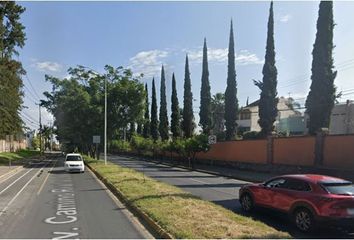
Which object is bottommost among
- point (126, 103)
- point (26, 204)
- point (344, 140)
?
point (26, 204)

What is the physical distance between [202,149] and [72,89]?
56.9ft

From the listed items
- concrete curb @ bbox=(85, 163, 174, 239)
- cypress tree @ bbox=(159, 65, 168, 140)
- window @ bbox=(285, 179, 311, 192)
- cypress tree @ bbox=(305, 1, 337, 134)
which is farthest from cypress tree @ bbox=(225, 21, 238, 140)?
window @ bbox=(285, 179, 311, 192)

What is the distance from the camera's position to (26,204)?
16547 millimetres

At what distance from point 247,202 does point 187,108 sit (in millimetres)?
45613

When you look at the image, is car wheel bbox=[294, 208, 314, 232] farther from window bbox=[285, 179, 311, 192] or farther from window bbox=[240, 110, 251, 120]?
window bbox=[240, 110, 251, 120]

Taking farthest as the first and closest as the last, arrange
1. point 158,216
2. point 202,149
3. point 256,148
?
point 202,149 < point 256,148 < point 158,216

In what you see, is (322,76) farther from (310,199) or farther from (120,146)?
(120,146)

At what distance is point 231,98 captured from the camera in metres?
46.2

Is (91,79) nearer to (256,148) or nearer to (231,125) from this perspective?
(231,125)

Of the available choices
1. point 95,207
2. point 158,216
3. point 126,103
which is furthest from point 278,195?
point 126,103

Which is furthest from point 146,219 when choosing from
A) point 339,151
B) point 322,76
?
point 322,76

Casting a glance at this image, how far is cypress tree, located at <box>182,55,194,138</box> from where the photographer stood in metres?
58.8

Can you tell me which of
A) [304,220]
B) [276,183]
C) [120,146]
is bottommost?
[304,220]

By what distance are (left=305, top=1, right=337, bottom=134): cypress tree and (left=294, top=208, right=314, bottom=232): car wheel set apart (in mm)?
18924
